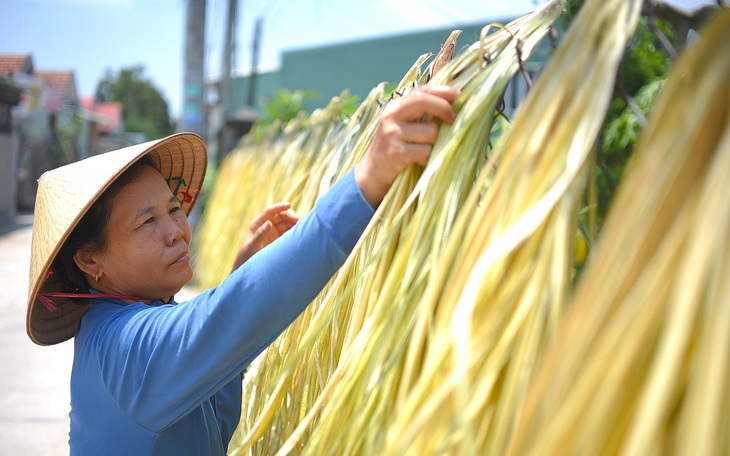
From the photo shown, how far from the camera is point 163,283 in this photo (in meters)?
1.44

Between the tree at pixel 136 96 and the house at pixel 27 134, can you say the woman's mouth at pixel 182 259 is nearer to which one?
the house at pixel 27 134

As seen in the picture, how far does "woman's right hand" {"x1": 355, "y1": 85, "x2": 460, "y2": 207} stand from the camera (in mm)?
979

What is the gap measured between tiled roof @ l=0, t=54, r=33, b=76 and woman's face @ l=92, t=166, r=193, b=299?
22745 mm

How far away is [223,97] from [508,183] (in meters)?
13.8

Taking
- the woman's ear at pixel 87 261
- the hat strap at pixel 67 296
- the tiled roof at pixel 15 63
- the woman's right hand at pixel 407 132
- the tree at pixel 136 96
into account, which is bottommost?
the tree at pixel 136 96

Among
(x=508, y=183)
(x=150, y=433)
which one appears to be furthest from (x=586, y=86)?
(x=150, y=433)

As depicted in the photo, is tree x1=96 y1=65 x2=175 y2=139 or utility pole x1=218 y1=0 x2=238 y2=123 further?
tree x1=96 y1=65 x2=175 y2=139

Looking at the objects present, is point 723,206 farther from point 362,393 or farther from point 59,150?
point 59,150

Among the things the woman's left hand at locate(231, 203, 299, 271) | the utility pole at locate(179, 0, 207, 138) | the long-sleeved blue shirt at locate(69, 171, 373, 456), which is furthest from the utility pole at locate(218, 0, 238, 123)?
the long-sleeved blue shirt at locate(69, 171, 373, 456)

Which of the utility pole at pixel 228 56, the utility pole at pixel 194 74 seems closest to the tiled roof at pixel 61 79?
the utility pole at pixel 228 56

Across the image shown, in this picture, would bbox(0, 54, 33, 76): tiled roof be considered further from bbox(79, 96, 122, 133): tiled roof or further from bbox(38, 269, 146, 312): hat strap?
bbox(38, 269, 146, 312): hat strap

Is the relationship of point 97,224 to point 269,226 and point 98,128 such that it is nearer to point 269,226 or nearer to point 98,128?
point 269,226

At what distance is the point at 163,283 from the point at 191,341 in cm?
39

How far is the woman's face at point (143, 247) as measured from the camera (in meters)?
1.42
